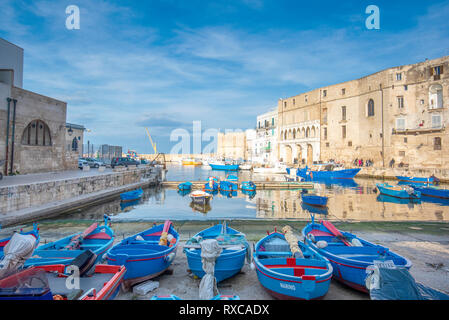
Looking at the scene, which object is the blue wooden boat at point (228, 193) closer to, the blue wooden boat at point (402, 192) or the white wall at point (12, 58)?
the blue wooden boat at point (402, 192)

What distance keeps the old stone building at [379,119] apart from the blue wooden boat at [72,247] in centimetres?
4137

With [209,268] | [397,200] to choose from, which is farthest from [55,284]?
[397,200]

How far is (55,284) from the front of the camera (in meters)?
4.11

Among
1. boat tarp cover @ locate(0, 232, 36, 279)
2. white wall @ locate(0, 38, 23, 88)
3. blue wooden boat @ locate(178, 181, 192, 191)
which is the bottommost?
blue wooden boat @ locate(178, 181, 192, 191)

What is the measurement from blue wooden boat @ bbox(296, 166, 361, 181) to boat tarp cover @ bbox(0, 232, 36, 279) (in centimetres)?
3928

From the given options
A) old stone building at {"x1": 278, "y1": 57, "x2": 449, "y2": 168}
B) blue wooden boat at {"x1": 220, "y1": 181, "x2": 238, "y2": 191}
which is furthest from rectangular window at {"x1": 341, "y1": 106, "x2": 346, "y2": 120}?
blue wooden boat at {"x1": 220, "y1": 181, "x2": 238, "y2": 191}

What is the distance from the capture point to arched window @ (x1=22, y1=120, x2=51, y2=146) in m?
17.7

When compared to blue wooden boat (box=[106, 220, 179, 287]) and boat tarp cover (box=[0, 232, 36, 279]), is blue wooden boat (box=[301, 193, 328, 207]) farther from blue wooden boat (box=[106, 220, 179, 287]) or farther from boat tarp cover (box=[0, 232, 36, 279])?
boat tarp cover (box=[0, 232, 36, 279])

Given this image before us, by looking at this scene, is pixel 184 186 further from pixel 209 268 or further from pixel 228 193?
pixel 209 268

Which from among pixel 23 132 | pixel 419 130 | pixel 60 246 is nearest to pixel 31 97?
pixel 23 132

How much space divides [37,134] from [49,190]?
22.7 feet

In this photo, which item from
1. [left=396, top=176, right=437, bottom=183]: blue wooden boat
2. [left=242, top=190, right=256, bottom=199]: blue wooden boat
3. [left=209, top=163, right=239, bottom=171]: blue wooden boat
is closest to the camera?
[left=242, top=190, right=256, bottom=199]: blue wooden boat

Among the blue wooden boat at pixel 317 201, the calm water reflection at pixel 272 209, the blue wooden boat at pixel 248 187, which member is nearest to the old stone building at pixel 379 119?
the calm water reflection at pixel 272 209
